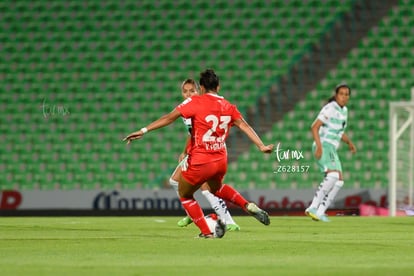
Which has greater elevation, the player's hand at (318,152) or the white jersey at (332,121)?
the white jersey at (332,121)

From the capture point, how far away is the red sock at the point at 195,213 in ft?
30.1

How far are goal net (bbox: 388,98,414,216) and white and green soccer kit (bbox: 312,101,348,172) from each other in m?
2.62

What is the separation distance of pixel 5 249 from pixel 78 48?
12804 mm

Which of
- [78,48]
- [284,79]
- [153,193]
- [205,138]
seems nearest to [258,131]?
[284,79]

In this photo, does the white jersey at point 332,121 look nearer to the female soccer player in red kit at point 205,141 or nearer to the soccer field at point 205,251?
the soccer field at point 205,251

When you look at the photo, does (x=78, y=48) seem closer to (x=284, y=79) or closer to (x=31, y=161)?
(x=31, y=161)

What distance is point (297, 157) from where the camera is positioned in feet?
61.6

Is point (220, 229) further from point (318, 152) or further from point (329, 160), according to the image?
point (329, 160)

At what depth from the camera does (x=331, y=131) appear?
1412 centimetres

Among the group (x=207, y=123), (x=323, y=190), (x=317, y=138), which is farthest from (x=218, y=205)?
(x=323, y=190)

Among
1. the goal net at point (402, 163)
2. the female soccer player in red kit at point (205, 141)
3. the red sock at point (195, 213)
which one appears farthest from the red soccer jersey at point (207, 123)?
the goal net at point (402, 163)

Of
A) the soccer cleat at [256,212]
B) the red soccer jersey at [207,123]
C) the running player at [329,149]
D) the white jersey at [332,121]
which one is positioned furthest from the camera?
the white jersey at [332,121]

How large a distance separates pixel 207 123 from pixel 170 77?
11443 mm

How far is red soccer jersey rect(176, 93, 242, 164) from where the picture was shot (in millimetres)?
9164
